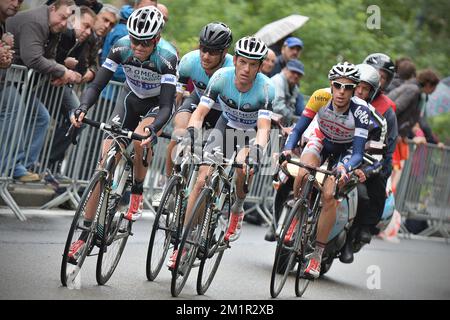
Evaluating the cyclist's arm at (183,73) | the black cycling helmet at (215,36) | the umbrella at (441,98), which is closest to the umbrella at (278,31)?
the umbrella at (441,98)

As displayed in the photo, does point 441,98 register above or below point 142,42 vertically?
below

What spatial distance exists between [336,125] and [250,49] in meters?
1.39

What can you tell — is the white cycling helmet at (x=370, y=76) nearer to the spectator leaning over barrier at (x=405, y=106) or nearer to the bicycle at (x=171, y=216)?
the bicycle at (x=171, y=216)

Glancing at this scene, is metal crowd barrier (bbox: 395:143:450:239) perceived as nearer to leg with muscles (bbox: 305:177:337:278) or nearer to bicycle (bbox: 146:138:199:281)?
leg with muscles (bbox: 305:177:337:278)

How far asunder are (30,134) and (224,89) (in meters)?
3.06

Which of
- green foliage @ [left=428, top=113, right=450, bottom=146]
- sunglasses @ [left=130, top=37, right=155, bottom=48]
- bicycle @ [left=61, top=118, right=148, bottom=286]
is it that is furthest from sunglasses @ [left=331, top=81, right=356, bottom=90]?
green foliage @ [left=428, top=113, right=450, bottom=146]

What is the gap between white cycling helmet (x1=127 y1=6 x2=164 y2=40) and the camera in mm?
9742

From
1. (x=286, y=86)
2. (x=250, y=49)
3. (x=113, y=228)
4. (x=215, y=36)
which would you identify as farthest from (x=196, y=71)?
(x=286, y=86)

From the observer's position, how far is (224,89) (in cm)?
1042

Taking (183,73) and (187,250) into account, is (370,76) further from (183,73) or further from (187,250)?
(187,250)

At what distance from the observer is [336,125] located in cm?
1113

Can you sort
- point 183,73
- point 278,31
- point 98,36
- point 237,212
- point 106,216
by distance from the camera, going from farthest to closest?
point 278,31
point 98,36
point 183,73
point 237,212
point 106,216
